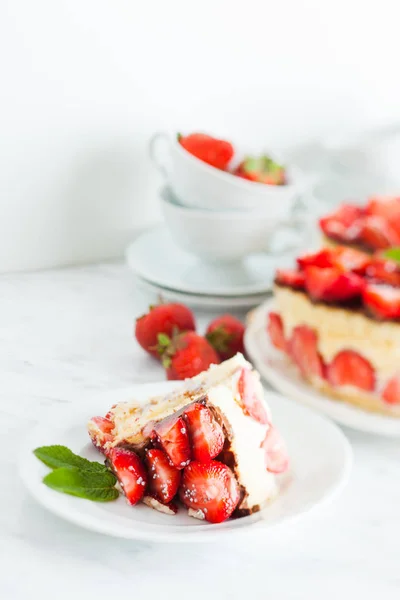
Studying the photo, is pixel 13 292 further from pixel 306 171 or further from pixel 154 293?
pixel 306 171

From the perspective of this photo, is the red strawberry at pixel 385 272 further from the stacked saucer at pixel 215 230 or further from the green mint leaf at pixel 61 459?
the green mint leaf at pixel 61 459

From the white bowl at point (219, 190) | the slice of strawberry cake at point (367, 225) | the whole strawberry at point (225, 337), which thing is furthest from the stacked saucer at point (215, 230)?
the whole strawberry at point (225, 337)

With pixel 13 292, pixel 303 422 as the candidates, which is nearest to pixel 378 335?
pixel 303 422

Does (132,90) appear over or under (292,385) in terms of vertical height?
over

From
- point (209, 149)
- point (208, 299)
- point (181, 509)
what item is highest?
point (209, 149)

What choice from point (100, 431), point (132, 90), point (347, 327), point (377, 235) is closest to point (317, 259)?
point (347, 327)

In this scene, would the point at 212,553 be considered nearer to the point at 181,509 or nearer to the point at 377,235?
the point at 181,509
